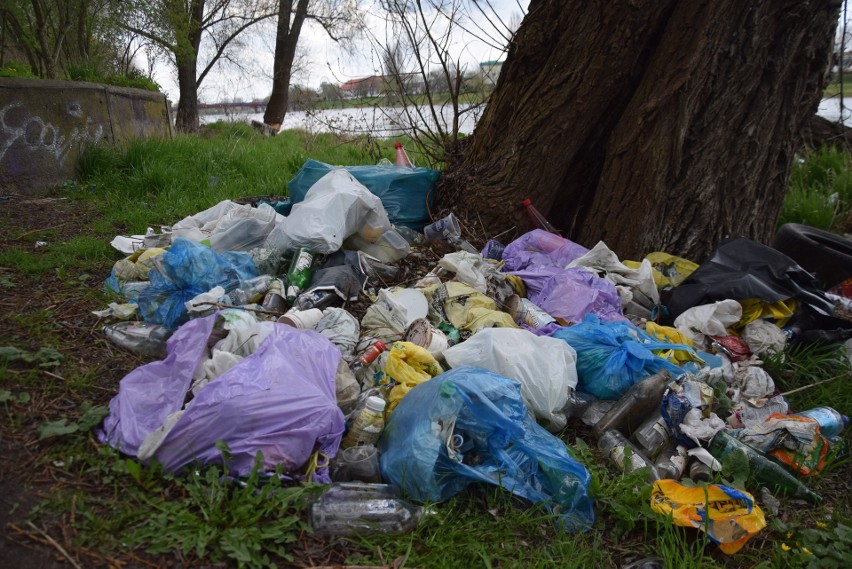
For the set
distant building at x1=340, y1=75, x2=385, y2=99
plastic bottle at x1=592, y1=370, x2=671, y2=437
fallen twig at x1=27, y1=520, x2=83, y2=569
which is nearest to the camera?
fallen twig at x1=27, y1=520, x2=83, y2=569

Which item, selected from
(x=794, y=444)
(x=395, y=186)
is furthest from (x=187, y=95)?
(x=794, y=444)

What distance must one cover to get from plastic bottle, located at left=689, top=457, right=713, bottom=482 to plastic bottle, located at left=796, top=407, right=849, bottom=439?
2.04 feet

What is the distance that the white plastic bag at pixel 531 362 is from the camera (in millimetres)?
2168

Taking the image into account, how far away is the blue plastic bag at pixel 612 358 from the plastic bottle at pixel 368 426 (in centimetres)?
100

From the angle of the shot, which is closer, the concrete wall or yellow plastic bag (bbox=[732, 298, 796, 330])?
yellow plastic bag (bbox=[732, 298, 796, 330])

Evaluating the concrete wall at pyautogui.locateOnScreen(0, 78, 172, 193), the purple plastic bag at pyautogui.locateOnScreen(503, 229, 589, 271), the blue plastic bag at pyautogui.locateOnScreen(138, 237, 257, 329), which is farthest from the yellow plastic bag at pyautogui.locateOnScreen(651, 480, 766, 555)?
the concrete wall at pyautogui.locateOnScreen(0, 78, 172, 193)

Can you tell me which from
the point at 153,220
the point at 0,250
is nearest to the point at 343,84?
the point at 153,220

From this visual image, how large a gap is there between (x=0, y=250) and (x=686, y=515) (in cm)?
368

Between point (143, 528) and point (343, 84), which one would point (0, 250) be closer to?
point (143, 528)

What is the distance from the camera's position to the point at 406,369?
209cm

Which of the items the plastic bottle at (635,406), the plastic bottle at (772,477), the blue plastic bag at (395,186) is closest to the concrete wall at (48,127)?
the blue plastic bag at (395,186)

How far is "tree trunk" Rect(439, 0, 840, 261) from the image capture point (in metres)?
3.17

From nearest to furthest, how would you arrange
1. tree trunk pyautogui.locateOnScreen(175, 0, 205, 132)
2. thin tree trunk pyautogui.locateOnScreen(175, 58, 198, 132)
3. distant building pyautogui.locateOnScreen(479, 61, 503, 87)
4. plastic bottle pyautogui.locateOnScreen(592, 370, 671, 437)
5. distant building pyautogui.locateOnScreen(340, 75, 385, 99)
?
plastic bottle pyautogui.locateOnScreen(592, 370, 671, 437) → distant building pyautogui.locateOnScreen(479, 61, 503, 87) → distant building pyautogui.locateOnScreen(340, 75, 385, 99) → tree trunk pyautogui.locateOnScreen(175, 0, 205, 132) → thin tree trunk pyautogui.locateOnScreen(175, 58, 198, 132)

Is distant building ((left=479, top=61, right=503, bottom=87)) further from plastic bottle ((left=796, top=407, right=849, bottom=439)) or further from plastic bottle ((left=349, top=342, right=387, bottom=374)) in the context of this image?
plastic bottle ((left=796, top=407, right=849, bottom=439))
